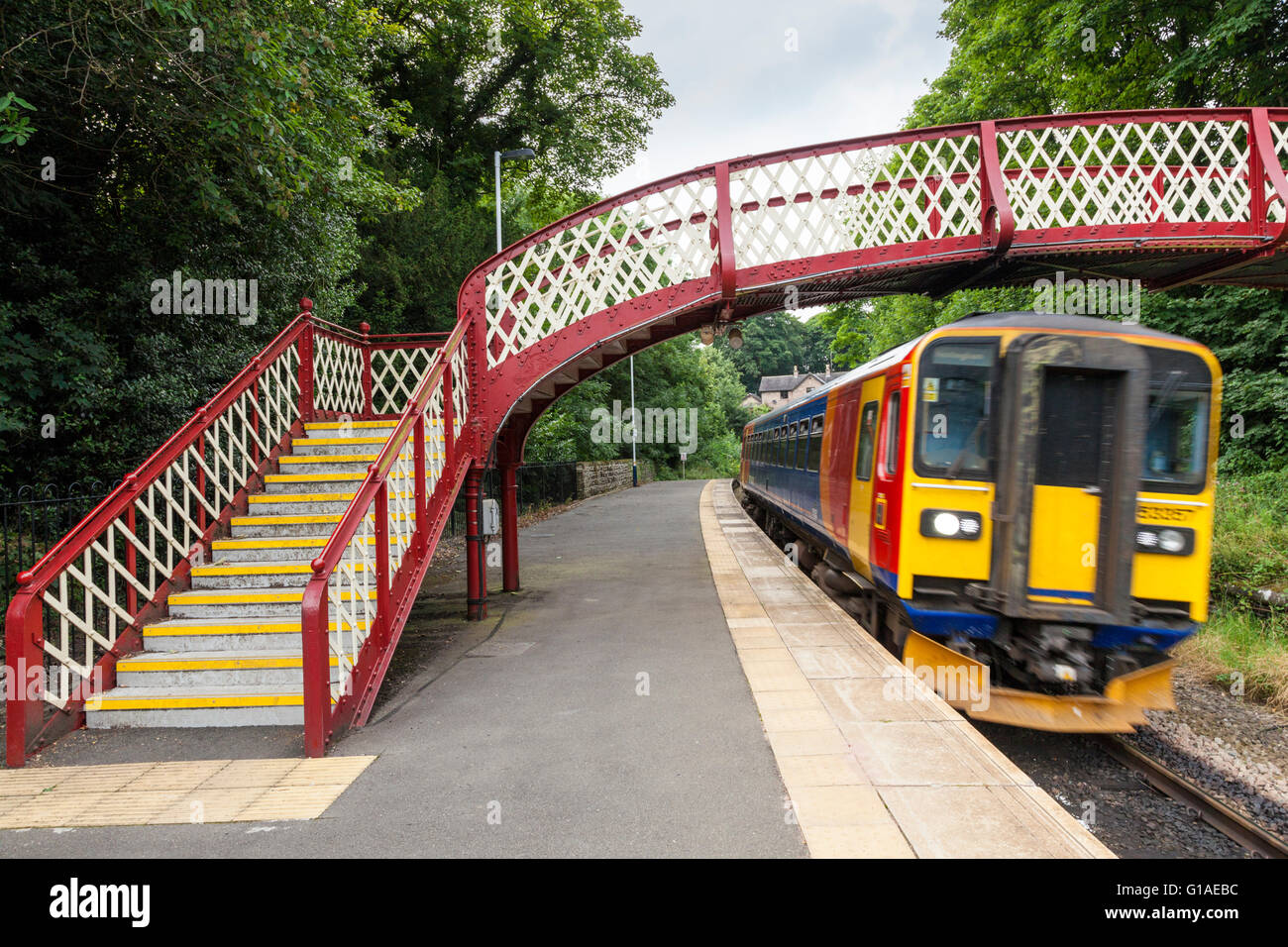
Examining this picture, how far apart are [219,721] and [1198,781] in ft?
24.3

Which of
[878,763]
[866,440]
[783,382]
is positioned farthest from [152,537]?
[783,382]

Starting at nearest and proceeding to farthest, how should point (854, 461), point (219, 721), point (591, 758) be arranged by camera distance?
point (591, 758) → point (219, 721) → point (854, 461)

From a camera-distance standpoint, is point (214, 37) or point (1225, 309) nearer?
point (214, 37)

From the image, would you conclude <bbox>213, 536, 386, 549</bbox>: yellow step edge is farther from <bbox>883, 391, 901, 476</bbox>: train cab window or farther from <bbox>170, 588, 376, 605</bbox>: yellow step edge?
<bbox>883, 391, 901, 476</bbox>: train cab window

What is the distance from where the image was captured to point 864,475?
22.0 ft

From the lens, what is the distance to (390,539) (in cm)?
630

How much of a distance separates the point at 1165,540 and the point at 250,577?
7.54 metres

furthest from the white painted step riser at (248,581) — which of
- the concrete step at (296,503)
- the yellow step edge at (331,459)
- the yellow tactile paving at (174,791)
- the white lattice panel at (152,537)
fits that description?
the yellow tactile paving at (174,791)

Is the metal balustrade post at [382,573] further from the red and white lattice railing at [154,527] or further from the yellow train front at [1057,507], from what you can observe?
the yellow train front at [1057,507]

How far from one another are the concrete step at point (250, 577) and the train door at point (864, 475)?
15.1 ft

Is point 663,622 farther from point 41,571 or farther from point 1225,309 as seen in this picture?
point 1225,309

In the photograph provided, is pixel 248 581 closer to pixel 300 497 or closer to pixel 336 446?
pixel 300 497
